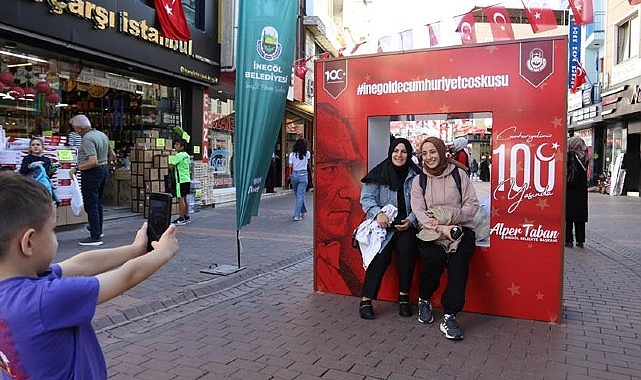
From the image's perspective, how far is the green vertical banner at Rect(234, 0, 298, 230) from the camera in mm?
6219

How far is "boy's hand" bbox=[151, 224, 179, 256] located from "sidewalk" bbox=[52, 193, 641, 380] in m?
1.94

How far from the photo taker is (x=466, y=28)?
1218 centimetres

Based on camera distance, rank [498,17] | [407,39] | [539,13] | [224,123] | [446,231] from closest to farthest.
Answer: [446,231], [539,13], [498,17], [407,39], [224,123]

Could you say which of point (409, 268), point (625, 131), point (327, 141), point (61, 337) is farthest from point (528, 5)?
point (625, 131)

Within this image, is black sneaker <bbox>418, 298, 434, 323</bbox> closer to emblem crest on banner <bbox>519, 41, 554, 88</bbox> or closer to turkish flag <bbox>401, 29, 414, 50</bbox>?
emblem crest on banner <bbox>519, 41, 554, 88</bbox>

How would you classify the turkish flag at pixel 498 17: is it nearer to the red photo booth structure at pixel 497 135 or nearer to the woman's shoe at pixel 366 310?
the red photo booth structure at pixel 497 135

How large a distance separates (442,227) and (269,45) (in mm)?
3077

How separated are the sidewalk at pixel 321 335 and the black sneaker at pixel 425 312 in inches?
3.9

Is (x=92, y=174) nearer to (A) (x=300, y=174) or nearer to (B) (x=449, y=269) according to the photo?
(A) (x=300, y=174)

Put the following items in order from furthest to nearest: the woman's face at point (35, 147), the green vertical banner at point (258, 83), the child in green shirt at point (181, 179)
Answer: the child in green shirt at point (181, 179) → the woman's face at point (35, 147) → the green vertical banner at point (258, 83)

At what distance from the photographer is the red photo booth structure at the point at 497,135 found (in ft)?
15.4

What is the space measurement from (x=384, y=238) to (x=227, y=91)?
11.7 metres

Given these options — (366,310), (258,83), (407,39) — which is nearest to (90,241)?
(258,83)

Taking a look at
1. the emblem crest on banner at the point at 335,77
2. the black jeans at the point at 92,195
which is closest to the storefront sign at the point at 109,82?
the black jeans at the point at 92,195
